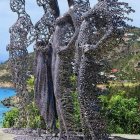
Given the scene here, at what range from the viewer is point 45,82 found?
40.0 ft

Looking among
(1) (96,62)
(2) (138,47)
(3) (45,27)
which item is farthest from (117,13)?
(2) (138,47)

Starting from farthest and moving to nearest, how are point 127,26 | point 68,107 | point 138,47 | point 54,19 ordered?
point 138,47
point 54,19
point 68,107
point 127,26

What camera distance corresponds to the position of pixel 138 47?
7125 cm

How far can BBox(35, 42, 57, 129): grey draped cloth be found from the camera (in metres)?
12.1

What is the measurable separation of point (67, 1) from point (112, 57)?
5.08ft

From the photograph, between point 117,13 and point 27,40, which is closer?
point 117,13

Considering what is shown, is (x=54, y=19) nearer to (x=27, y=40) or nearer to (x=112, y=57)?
(x=27, y=40)

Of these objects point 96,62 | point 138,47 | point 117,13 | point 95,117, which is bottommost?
point 95,117

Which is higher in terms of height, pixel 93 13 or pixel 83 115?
pixel 93 13

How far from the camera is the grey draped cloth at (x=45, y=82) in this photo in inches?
475

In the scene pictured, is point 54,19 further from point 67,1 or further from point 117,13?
point 117,13

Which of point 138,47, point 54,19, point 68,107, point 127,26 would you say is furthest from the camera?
point 138,47

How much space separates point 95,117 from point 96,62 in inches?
37.2

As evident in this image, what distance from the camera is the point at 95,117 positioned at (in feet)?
32.7
